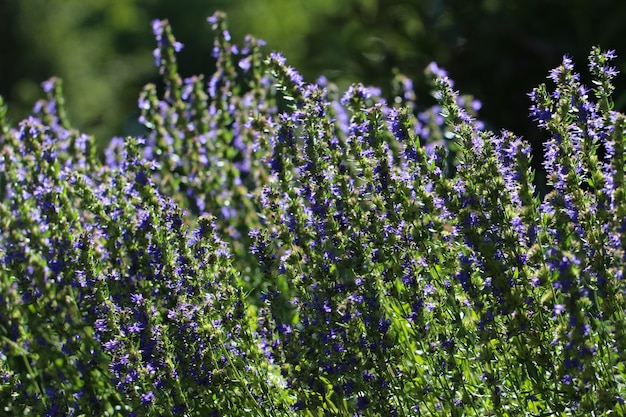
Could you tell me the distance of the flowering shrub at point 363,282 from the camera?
8.93 ft

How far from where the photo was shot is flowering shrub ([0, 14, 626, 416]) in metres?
2.72

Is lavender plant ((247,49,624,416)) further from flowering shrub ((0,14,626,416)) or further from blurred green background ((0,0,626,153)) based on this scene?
blurred green background ((0,0,626,153))

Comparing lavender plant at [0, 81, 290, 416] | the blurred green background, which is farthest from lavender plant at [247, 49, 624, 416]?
the blurred green background

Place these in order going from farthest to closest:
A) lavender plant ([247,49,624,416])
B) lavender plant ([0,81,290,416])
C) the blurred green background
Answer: the blurred green background → lavender plant ([0,81,290,416]) → lavender plant ([247,49,624,416])

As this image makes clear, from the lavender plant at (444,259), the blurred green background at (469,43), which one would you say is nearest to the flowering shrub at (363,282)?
the lavender plant at (444,259)

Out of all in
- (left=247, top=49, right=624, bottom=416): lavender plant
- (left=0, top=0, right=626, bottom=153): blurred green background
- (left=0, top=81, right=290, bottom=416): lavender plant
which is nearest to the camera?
(left=247, top=49, right=624, bottom=416): lavender plant

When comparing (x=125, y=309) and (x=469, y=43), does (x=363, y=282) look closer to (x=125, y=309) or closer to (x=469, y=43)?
(x=125, y=309)

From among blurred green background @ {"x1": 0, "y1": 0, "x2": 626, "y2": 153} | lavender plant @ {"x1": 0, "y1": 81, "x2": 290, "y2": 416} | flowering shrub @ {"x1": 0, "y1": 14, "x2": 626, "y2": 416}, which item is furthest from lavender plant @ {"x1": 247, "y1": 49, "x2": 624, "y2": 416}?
blurred green background @ {"x1": 0, "y1": 0, "x2": 626, "y2": 153}

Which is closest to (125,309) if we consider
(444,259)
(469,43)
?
(444,259)

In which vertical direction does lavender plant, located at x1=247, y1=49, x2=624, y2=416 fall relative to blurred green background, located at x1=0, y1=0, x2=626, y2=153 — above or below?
below

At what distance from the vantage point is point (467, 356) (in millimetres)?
3176

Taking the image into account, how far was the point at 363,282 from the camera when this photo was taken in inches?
116

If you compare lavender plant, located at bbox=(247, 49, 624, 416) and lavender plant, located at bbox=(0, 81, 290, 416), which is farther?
lavender plant, located at bbox=(0, 81, 290, 416)

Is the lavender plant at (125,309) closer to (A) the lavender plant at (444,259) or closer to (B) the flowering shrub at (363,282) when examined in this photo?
(B) the flowering shrub at (363,282)
